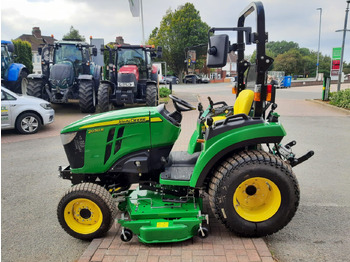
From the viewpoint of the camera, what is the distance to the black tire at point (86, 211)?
120 inches

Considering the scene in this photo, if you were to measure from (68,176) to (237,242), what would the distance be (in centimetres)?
194

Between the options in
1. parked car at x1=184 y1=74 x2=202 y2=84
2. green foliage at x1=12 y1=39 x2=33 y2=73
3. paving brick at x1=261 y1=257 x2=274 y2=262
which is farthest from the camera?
parked car at x1=184 y1=74 x2=202 y2=84

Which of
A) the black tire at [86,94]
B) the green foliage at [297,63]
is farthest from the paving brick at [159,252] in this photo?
the green foliage at [297,63]

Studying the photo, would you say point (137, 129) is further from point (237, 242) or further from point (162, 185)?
point (237, 242)

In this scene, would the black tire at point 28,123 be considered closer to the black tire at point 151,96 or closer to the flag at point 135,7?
the black tire at point 151,96

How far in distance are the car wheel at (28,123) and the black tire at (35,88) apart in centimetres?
313

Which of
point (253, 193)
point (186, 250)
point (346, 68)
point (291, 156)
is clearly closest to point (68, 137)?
point (186, 250)

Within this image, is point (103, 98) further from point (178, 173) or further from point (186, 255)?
point (186, 255)

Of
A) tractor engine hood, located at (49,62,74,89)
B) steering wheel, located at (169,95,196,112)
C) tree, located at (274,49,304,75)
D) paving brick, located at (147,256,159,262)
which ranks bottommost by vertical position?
paving brick, located at (147,256,159,262)

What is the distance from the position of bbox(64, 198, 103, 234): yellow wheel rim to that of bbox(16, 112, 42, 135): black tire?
6456 mm

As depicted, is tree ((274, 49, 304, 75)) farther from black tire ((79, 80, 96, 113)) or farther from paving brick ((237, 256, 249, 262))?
paving brick ((237, 256, 249, 262))

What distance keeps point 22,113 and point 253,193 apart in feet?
25.1

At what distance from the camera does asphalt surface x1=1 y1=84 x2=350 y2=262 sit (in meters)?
3.01

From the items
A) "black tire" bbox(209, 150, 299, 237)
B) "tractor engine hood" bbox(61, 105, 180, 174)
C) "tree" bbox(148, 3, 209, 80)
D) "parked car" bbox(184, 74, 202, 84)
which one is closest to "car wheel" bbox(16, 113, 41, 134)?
"tractor engine hood" bbox(61, 105, 180, 174)
